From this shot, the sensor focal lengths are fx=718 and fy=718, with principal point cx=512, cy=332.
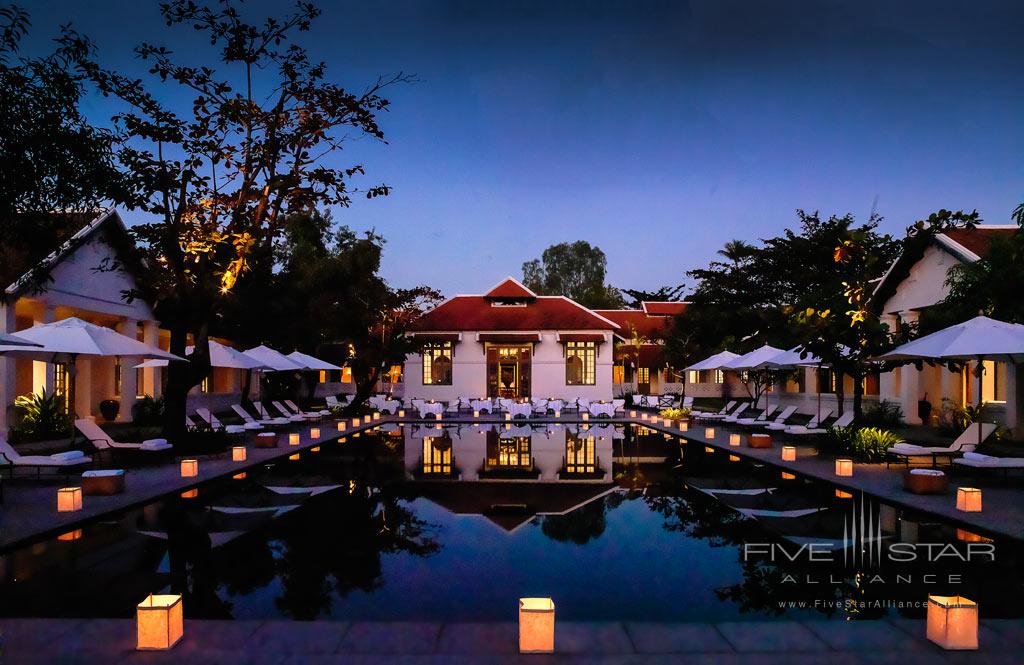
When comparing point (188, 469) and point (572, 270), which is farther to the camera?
point (572, 270)

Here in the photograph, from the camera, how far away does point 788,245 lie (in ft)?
133

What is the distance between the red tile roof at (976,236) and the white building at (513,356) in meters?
16.8

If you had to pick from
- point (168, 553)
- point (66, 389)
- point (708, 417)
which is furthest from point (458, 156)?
point (168, 553)

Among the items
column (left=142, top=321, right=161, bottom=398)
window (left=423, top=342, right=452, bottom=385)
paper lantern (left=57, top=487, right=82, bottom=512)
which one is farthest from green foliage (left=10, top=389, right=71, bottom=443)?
window (left=423, top=342, right=452, bottom=385)

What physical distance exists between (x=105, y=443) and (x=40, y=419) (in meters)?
5.76

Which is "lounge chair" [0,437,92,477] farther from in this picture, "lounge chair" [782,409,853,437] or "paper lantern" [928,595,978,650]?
"lounge chair" [782,409,853,437]

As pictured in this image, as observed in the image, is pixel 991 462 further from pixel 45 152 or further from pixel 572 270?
pixel 572 270

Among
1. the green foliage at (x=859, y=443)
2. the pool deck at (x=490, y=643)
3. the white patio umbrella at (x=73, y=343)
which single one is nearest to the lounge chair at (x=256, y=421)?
the white patio umbrella at (x=73, y=343)

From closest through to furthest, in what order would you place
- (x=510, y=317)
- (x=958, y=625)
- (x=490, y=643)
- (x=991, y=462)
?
(x=958, y=625), (x=490, y=643), (x=991, y=462), (x=510, y=317)

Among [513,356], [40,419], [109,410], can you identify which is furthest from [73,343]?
[513,356]

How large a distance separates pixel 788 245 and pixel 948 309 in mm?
25215

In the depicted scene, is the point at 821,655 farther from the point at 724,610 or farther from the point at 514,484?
the point at 514,484

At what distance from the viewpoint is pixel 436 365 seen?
121ft

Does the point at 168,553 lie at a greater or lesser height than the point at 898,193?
lesser
